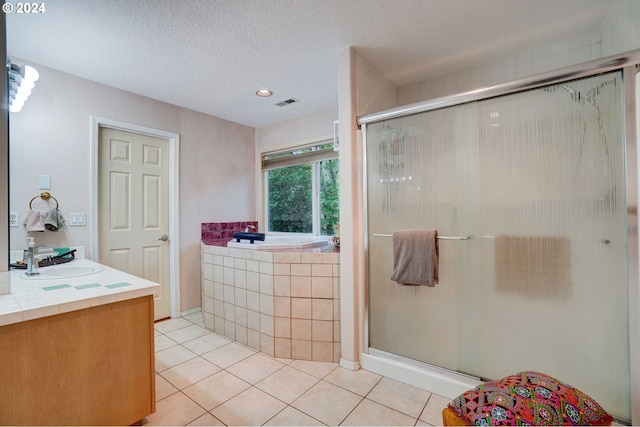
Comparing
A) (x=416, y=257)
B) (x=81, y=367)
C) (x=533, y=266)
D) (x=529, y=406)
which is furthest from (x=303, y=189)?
(x=529, y=406)

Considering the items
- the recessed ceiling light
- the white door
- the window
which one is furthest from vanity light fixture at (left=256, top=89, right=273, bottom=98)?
the white door

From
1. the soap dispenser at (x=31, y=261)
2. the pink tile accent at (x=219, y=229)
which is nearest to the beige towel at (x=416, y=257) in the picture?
the soap dispenser at (x=31, y=261)

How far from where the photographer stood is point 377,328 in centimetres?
203

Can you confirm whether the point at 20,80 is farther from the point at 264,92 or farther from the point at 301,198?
the point at 301,198

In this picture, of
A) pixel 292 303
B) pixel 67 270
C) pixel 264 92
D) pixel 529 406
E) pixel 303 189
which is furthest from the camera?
pixel 303 189

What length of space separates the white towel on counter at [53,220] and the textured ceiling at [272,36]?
1.14m

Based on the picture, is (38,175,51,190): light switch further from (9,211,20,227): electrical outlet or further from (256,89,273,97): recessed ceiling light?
(256,89,273,97): recessed ceiling light

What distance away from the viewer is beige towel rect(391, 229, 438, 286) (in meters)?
1.74

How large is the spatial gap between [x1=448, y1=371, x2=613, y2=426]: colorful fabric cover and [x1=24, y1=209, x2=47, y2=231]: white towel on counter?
2818 millimetres

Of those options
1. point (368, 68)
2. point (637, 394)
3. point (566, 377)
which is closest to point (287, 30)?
point (368, 68)

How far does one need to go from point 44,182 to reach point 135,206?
0.70 m

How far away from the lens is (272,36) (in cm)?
190

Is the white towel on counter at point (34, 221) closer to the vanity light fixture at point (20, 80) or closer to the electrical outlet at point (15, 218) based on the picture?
the electrical outlet at point (15, 218)

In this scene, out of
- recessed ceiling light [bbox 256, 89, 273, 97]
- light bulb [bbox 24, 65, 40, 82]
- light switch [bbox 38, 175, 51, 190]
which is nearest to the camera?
light bulb [bbox 24, 65, 40, 82]
